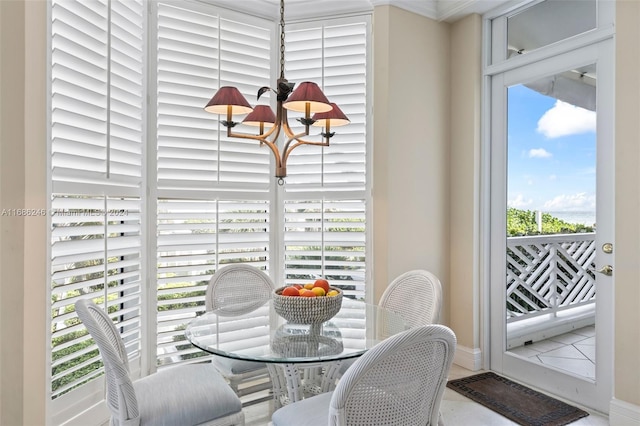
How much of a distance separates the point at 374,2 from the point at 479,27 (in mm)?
890

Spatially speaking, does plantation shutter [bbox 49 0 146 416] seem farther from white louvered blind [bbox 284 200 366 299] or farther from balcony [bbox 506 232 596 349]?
balcony [bbox 506 232 596 349]

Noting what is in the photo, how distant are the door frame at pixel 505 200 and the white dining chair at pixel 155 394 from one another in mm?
2281

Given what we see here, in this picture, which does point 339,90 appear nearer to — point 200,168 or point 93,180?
point 200,168

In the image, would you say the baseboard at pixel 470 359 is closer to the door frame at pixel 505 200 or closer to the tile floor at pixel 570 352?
the door frame at pixel 505 200

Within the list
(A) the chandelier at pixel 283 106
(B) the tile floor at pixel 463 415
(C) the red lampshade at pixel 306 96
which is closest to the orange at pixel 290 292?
(A) the chandelier at pixel 283 106

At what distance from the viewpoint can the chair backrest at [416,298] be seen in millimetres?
2381

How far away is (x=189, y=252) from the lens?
319 cm

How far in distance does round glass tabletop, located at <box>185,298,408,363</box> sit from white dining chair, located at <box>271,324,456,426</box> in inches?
12.1

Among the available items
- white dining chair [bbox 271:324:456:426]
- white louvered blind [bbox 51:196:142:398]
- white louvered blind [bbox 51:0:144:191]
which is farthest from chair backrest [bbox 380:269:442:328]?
white louvered blind [bbox 51:0:144:191]

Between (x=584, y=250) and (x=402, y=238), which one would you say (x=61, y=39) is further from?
(x=584, y=250)

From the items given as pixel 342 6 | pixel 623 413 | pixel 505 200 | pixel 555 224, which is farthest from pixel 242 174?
pixel 623 413

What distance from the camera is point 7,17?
1913mm

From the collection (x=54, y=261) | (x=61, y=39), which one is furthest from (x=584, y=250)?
(x=61, y=39)

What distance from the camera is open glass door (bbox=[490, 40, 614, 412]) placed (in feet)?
8.94
